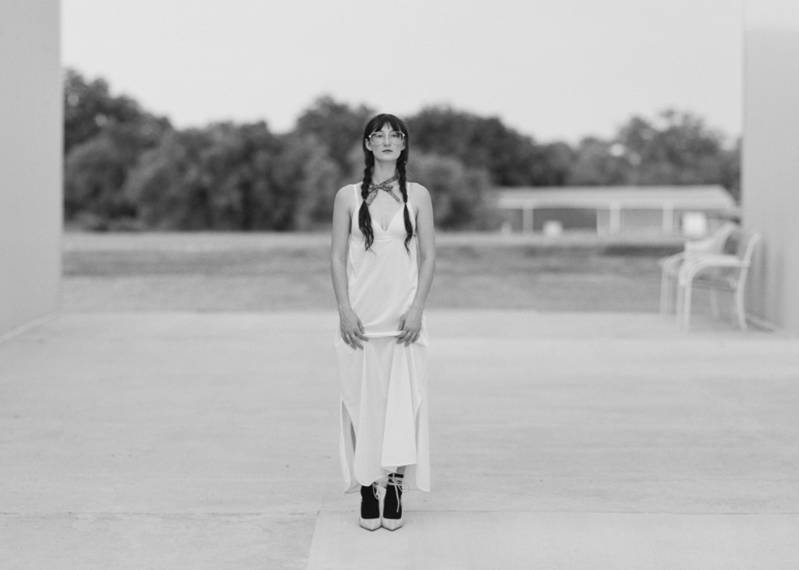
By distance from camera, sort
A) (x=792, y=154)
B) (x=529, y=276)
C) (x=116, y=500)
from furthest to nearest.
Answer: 1. (x=529, y=276)
2. (x=792, y=154)
3. (x=116, y=500)

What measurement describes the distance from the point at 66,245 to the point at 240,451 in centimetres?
3034

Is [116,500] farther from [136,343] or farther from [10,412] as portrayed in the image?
[136,343]

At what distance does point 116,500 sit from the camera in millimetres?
4113

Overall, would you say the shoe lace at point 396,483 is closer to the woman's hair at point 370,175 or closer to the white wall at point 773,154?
the woman's hair at point 370,175

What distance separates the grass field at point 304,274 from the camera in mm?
16781

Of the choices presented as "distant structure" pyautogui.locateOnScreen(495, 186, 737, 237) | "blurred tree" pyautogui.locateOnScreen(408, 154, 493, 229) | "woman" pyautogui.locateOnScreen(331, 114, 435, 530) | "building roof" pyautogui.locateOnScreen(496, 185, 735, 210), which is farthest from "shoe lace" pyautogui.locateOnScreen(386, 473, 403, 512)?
"building roof" pyautogui.locateOnScreen(496, 185, 735, 210)

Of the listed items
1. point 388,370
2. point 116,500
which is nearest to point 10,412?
point 116,500

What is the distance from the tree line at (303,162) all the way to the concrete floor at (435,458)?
127 feet

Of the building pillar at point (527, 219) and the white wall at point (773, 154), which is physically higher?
the white wall at point (773, 154)

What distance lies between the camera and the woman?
3.74 meters

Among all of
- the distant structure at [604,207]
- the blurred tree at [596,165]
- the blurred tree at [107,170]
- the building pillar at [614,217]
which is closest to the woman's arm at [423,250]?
the blurred tree at [107,170]

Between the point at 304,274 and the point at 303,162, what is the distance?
24.2 m

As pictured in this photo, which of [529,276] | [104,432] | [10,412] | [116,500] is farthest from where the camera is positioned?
[529,276]

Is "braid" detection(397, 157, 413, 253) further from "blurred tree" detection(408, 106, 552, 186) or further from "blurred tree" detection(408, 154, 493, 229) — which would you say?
"blurred tree" detection(408, 106, 552, 186)
